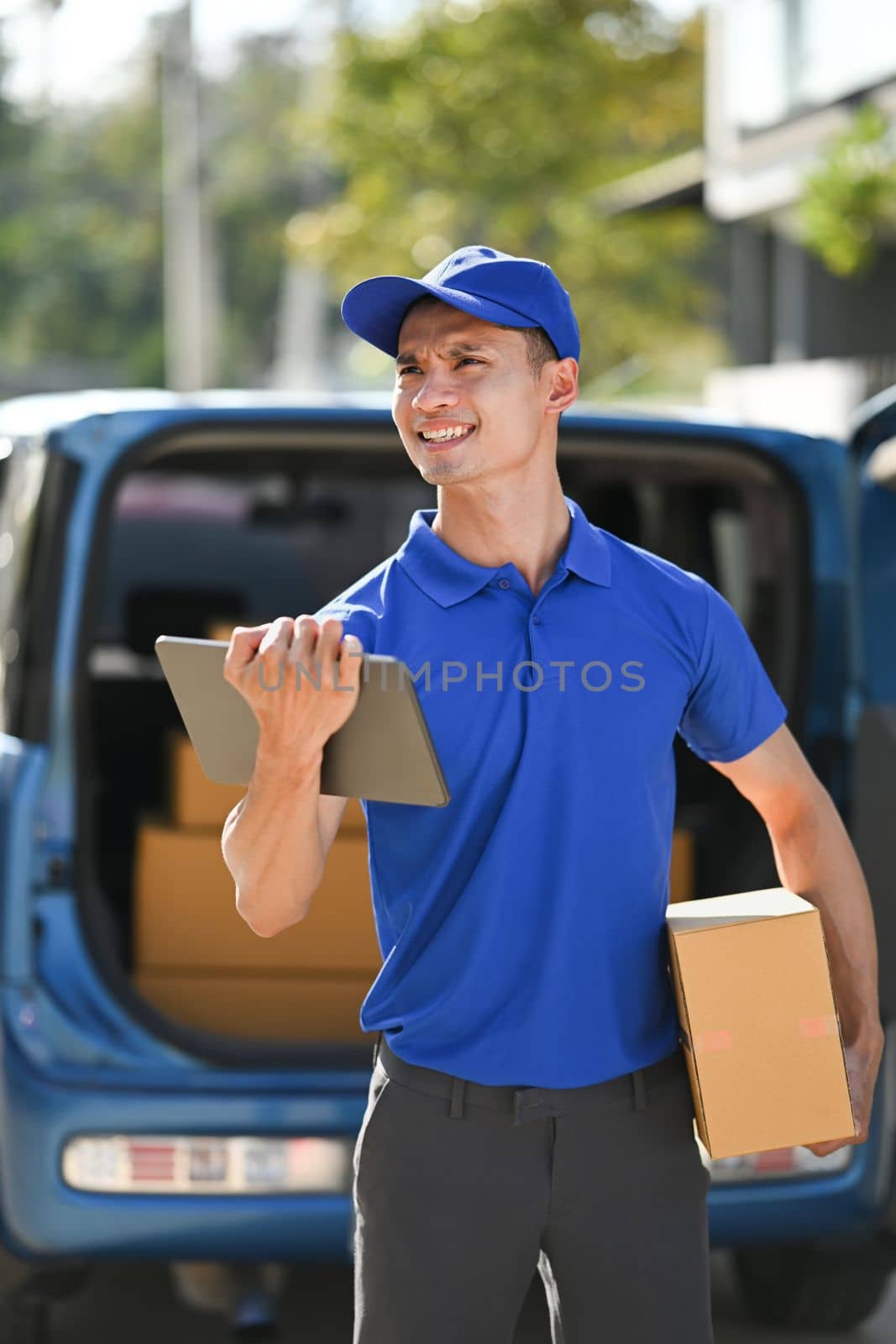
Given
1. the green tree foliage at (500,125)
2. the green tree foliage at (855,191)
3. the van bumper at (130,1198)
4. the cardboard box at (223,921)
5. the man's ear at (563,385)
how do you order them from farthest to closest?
the green tree foliage at (500,125), the green tree foliage at (855,191), the cardboard box at (223,921), the van bumper at (130,1198), the man's ear at (563,385)

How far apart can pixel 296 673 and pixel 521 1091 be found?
543 millimetres

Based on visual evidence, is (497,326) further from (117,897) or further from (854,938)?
(117,897)

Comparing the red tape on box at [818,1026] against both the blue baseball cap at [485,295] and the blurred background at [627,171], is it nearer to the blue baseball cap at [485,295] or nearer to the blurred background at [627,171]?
the blue baseball cap at [485,295]

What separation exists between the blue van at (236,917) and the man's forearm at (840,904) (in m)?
1.05

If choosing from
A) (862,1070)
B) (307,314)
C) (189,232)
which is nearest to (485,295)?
(862,1070)

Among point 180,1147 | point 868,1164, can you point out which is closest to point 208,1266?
point 180,1147

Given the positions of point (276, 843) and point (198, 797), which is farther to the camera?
point (198, 797)

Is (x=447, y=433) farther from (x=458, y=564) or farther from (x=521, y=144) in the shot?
(x=521, y=144)

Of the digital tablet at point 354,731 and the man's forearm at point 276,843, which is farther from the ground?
the digital tablet at point 354,731

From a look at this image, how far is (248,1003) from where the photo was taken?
12.9ft

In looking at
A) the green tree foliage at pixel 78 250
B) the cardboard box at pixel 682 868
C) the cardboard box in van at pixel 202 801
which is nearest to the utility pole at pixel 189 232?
the cardboard box in van at pixel 202 801

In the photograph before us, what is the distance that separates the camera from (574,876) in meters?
2.13

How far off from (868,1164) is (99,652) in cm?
357

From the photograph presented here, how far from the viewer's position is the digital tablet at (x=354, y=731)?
76.8 inches
